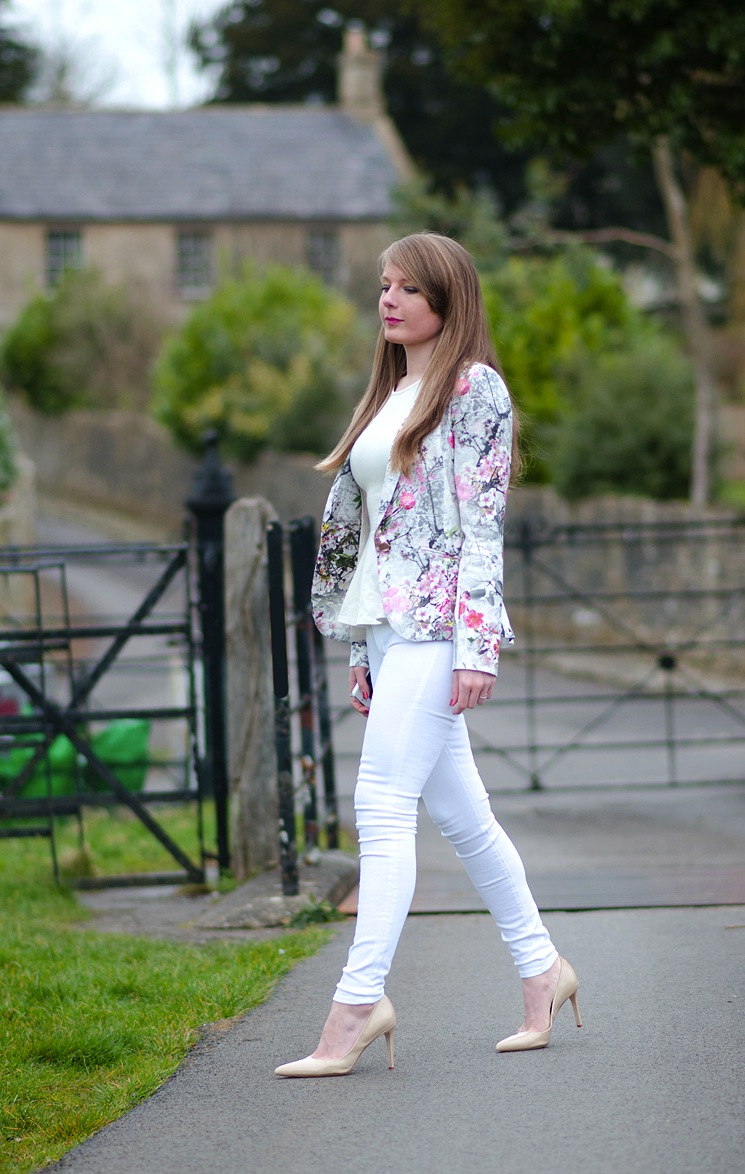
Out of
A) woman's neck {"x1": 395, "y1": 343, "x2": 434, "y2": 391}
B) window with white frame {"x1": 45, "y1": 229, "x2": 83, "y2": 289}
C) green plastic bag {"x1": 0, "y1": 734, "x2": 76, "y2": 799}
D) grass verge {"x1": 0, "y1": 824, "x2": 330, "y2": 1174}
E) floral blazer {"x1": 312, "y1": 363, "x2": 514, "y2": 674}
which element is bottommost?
green plastic bag {"x1": 0, "y1": 734, "x2": 76, "y2": 799}

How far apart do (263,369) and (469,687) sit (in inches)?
898

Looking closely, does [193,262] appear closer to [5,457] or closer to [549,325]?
[549,325]

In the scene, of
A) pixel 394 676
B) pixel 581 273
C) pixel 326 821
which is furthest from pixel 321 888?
pixel 581 273

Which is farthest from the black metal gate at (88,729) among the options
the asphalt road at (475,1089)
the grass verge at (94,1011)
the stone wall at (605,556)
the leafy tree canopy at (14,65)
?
the leafy tree canopy at (14,65)

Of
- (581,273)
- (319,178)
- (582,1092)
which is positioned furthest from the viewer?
(319,178)

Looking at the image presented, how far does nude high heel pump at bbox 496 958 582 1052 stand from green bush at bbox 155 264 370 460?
836 inches

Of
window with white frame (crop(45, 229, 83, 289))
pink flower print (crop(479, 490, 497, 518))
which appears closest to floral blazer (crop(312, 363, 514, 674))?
pink flower print (crop(479, 490, 497, 518))

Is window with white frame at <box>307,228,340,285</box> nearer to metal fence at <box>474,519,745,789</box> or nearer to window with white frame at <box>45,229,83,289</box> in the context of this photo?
window with white frame at <box>45,229,83,289</box>

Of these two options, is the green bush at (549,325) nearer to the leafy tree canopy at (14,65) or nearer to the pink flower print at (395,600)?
the pink flower print at (395,600)

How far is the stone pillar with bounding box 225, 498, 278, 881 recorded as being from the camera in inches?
247

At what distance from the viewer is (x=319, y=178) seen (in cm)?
4306

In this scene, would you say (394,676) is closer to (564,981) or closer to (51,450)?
(564,981)

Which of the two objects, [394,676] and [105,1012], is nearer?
[394,676]

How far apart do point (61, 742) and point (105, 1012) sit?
4.31 metres
